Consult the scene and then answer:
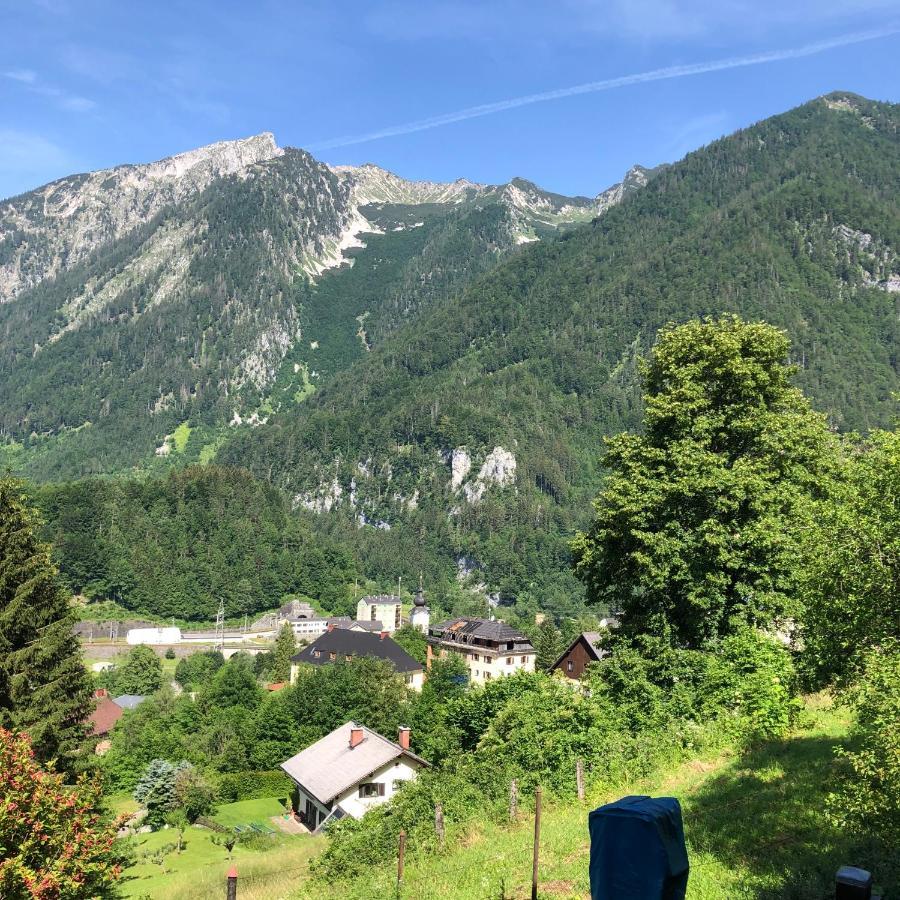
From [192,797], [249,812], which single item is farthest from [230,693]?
[192,797]

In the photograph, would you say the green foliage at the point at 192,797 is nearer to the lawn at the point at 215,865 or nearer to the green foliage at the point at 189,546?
the lawn at the point at 215,865

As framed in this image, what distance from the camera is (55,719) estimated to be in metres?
23.2

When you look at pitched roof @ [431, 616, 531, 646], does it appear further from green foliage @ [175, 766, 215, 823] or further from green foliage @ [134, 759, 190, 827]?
green foliage @ [134, 759, 190, 827]

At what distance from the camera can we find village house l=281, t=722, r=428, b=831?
3922 cm

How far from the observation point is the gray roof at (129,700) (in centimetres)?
7769

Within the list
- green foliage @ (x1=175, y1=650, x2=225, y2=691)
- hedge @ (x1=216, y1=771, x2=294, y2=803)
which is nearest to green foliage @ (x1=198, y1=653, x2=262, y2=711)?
hedge @ (x1=216, y1=771, x2=294, y2=803)

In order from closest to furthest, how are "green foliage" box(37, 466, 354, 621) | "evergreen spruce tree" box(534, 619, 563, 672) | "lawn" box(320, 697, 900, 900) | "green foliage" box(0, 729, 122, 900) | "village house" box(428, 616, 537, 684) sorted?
"lawn" box(320, 697, 900, 900), "green foliage" box(0, 729, 122, 900), "evergreen spruce tree" box(534, 619, 563, 672), "village house" box(428, 616, 537, 684), "green foliage" box(37, 466, 354, 621)

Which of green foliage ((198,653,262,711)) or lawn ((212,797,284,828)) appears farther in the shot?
green foliage ((198,653,262,711))

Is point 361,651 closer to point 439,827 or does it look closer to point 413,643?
point 413,643

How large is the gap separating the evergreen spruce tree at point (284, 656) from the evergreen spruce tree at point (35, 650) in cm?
6724

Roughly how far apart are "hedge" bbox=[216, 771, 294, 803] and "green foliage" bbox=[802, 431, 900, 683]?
157 feet

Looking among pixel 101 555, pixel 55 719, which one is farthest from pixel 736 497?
pixel 101 555

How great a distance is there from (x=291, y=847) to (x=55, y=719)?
16278mm

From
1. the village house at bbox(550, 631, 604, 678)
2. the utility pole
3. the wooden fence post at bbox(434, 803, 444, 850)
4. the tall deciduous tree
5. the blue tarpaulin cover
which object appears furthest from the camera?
the utility pole
